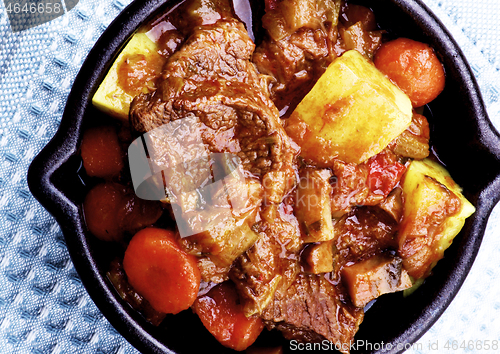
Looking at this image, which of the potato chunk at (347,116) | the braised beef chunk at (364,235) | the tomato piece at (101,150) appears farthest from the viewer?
the braised beef chunk at (364,235)

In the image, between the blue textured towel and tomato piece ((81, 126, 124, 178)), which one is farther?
the blue textured towel

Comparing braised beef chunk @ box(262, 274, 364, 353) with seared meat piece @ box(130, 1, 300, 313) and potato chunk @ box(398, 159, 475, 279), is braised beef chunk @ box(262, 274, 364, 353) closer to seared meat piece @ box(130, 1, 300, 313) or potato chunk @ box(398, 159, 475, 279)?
seared meat piece @ box(130, 1, 300, 313)

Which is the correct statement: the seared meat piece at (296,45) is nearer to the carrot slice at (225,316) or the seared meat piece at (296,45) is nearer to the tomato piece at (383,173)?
the tomato piece at (383,173)

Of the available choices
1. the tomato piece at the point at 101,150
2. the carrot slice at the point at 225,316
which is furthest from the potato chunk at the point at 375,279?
the tomato piece at the point at 101,150

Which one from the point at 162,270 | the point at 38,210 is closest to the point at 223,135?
the point at 162,270

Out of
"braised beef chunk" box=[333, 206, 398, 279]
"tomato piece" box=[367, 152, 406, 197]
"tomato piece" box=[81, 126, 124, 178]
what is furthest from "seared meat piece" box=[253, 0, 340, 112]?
"tomato piece" box=[81, 126, 124, 178]

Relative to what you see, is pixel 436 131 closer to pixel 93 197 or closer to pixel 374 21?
pixel 374 21
